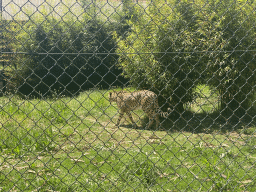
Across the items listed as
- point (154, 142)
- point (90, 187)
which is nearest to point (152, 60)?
point (154, 142)

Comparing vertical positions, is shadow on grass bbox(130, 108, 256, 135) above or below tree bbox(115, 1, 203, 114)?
below

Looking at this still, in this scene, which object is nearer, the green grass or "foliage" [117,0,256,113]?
the green grass

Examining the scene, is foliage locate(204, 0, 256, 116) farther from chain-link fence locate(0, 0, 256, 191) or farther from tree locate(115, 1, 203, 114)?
tree locate(115, 1, 203, 114)

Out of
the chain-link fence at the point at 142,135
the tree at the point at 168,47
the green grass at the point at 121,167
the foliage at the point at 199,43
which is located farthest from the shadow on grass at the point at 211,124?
the green grass at the point at 121,167

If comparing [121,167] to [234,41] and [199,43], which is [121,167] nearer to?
[199,43]

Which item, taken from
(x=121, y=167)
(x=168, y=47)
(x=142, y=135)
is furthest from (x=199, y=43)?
(x=121, y=167)

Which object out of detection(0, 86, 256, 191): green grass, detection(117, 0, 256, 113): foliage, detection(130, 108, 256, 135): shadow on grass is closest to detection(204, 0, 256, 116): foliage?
detection(117, 0, 256, 113): foliage

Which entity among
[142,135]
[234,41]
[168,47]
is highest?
[234,41]

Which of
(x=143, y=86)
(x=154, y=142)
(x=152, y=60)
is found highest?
(x=152, y=60)

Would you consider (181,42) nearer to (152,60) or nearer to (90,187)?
(152,60)

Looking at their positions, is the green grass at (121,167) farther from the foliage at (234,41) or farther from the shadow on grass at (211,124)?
the foliage at (234,41)

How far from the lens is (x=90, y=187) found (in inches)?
133

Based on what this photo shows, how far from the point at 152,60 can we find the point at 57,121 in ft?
7.50

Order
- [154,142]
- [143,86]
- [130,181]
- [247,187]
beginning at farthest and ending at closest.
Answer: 1. [143,86]
2. [154,142]
3. [130,181]
4. [247,187]
